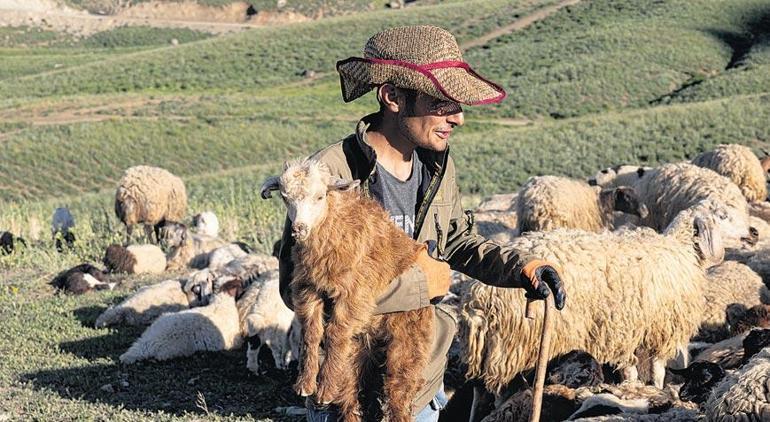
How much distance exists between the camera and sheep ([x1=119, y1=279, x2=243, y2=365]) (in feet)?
33.5

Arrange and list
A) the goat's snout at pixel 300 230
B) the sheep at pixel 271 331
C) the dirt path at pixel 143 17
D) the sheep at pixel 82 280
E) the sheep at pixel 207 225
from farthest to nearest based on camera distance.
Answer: the dirt path at pixel 143 17 → the sheep at pixel 207 225 → the sheep at pixel 82 280 → the sheep at pixel 271 331 → the goat's snout at pixel 300 230

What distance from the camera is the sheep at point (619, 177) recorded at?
15.2 metres

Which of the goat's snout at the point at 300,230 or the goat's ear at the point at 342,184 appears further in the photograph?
the goat's ear at the point at 342,184

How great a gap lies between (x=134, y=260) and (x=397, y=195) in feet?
36.7

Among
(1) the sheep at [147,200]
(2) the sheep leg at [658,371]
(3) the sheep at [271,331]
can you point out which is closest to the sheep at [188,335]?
(3) the sheep at [271,331]

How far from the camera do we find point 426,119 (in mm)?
4332

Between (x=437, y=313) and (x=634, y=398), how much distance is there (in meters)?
2.77

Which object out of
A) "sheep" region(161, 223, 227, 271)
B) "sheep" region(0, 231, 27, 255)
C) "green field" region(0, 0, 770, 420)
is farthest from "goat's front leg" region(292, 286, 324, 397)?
"sheep" region(0, 231, 27, 255)

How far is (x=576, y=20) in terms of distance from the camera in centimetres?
7238

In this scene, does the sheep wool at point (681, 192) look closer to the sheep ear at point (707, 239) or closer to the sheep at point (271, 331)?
the sheep ear at point (707, 239)

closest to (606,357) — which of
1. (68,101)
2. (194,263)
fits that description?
(194,263)

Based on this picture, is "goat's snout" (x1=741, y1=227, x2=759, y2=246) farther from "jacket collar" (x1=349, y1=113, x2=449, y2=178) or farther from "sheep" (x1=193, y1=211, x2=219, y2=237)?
"sheep" (x1=193, y1=211, x2=219, y2=237)

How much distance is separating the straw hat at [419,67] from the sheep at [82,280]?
10.1 metres

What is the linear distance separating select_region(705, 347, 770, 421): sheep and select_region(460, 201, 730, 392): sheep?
2589 millimetres
